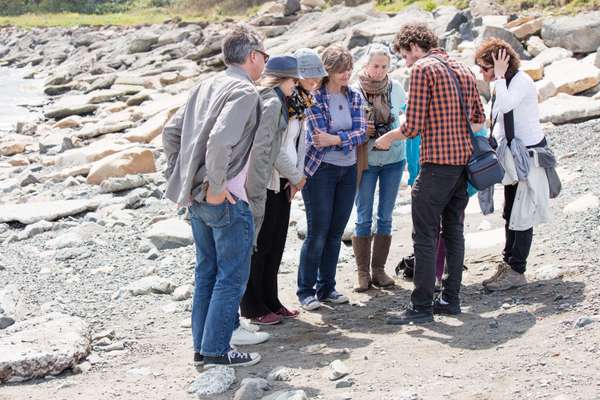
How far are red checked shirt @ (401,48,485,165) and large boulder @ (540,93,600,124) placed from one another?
667 centimetres

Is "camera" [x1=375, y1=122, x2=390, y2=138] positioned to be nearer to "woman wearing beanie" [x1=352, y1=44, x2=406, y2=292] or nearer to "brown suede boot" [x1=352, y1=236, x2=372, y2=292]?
"woman wearing beanie" [x1=352, y1=44, x2=406, y2=292]

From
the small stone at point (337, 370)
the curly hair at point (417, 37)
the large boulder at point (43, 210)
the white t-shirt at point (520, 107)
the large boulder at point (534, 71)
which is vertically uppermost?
the curly hair at point (417, 37)

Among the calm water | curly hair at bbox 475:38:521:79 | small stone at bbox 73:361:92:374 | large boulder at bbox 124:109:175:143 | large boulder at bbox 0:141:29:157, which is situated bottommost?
the calm water

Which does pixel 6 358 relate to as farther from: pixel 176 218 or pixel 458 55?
pixel 458 55

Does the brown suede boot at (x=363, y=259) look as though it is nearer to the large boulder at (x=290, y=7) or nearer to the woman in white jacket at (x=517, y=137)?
the woman in white jacket at (x=517, y=137)

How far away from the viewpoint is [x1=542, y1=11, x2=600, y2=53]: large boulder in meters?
16.1

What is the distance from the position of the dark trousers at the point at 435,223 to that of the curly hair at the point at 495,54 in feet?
3.11

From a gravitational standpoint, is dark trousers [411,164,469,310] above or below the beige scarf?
below

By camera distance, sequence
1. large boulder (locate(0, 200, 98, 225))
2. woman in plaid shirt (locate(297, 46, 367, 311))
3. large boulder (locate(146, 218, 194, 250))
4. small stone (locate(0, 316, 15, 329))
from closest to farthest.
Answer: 1. woman in plaid shirt (locate(297, 46, 367, 311))
2. small stone (locate(0, 316, 15, 329))
3. large boulder (locate(146, 218, 194, 250))
4. large boulder (locate(0, 200, 98, 225))

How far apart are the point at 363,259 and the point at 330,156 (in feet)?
3.39

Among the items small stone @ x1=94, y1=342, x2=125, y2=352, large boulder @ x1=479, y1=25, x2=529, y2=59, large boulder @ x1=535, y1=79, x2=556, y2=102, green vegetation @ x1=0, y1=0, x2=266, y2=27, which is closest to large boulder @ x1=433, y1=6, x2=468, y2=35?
large boulder @ x1=479, y1=25, x2=529, y2=59

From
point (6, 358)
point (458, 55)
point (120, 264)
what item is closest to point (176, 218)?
point (120, 264)

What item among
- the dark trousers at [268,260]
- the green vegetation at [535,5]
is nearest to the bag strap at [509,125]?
the dark trousers at [268,260]

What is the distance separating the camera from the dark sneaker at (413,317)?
613 centimetres
